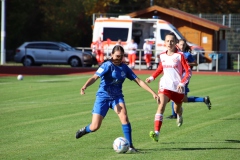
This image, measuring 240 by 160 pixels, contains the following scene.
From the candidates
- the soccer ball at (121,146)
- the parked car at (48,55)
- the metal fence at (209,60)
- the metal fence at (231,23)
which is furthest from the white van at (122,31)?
the soccer ball at (121,146)

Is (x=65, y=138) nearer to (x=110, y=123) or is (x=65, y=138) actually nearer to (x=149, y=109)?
(x=110, y=123)

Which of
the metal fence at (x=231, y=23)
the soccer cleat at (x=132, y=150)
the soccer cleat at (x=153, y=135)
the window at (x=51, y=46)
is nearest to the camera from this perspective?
the soccer cleat at (x=132, y=150)

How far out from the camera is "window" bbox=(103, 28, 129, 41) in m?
39.2

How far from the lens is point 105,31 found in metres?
39.3

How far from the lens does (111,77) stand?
10375mm

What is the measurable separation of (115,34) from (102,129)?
26.6 meters

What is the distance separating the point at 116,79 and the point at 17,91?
12.7m

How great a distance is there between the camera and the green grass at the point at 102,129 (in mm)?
10094

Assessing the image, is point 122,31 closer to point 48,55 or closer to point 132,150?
point 48,55

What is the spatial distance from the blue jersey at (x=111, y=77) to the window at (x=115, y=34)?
94.7 ft

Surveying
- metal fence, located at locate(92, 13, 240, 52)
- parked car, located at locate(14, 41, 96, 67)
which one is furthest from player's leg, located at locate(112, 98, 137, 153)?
metal fence, located at locate(92, 13, 240, 52)

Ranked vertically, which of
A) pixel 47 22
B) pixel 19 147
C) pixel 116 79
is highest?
pixel 47 22

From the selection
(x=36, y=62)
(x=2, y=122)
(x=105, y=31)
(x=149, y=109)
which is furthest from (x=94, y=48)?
(x=2, y=122)

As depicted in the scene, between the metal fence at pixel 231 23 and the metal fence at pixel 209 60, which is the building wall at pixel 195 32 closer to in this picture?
the metal fence at pixel 209 60
